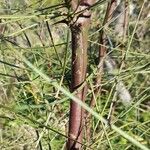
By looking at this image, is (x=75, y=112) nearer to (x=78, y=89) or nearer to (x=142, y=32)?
(x=78, y=89)

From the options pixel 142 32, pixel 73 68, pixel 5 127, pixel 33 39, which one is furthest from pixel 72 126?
pixel 142 32

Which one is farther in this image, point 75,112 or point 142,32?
point 142,32

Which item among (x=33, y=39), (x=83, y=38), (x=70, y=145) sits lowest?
(x=70, y=145)

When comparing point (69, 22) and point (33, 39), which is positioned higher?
point (33, 39)

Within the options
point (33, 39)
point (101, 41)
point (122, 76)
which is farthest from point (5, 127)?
point (122, 76)

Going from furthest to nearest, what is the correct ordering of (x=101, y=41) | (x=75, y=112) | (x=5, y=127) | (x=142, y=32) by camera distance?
(x=142, y=32), (x=5, y=127), (x=101, y=41), (x=75, y=112)

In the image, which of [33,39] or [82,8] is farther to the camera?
[33,39]

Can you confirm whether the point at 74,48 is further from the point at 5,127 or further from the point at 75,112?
the point at 5,127

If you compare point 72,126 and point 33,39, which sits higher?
point 33,39

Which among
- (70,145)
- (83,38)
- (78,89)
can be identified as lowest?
Answer: (70,145)

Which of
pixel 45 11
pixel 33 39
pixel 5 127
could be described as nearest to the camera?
pixel 45 11
